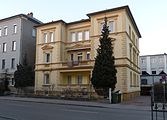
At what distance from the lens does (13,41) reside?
46500 mm

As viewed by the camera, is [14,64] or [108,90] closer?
[108,90]

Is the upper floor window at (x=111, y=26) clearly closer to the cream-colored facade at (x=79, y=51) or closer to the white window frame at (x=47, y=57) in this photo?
the cream-colored facade at (x=79, y=51)

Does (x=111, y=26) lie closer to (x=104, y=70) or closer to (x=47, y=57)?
(x=104, y=70)

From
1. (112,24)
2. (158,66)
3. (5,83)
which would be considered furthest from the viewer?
(158,66)

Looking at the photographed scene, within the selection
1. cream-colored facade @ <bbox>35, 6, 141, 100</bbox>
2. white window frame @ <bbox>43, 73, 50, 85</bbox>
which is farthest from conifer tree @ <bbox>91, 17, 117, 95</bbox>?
white window frame @ <bbox>43, 73, 50, 85</bbox>

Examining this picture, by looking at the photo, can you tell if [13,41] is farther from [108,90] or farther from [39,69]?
[108,90]

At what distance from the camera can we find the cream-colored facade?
3322cm

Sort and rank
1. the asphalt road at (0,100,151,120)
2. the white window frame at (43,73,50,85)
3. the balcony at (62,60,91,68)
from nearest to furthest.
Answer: the asphalt road at (0,100,151,120)
the balcony at (62,60,91,68)
the white window frame at (43,73,50,85)

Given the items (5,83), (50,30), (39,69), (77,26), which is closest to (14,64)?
(5,83)

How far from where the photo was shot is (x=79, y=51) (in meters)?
39.9

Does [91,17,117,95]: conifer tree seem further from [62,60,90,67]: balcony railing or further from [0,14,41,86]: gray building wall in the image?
[0,14,41,86]: gray building wall

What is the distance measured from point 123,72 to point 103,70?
464 centimetres

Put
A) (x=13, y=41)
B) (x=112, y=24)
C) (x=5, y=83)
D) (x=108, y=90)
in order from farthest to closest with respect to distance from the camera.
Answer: (x=13, y=41) < (x=5, y=83) < (x=112, y=24) < (x=108, y=90)

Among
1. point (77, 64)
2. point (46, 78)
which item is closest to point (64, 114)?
point (77, 64)
